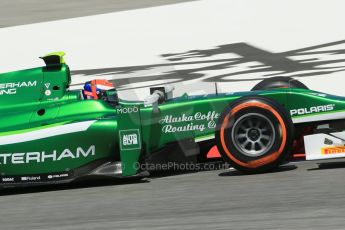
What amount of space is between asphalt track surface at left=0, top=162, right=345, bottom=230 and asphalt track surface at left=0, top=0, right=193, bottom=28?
30.6 feet

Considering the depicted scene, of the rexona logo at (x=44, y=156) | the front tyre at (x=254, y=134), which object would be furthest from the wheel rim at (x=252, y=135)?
the rexona logo at (x=44, y=156)

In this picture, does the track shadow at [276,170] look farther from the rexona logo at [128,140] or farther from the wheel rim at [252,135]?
the rexona logo at [128,140]

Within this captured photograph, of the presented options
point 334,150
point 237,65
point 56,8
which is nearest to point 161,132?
point 334,150

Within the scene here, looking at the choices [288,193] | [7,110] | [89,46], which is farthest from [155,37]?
[288,193]

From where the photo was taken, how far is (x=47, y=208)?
22.0ft

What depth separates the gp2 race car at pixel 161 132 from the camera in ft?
23.5

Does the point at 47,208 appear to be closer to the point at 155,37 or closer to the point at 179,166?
the point at 179,166

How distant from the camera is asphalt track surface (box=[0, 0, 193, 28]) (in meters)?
16.7

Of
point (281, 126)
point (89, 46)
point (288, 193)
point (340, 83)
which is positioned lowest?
point (288, 193)

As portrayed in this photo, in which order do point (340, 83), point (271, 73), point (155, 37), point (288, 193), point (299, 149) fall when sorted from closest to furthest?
point (288, 193), point (299, 149), point (340, 83), point (271, 73), point (155, 37)

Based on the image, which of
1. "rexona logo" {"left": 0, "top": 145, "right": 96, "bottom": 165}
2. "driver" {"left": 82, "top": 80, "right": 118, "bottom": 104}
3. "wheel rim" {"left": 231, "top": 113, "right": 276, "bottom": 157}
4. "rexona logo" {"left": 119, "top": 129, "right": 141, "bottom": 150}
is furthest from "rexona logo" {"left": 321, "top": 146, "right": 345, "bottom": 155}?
"driver" {"left": 82, "top": 80, "right": 118, "bottom": 104}

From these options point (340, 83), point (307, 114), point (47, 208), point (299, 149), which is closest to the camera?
point (47, 208)

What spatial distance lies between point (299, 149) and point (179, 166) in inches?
47.6

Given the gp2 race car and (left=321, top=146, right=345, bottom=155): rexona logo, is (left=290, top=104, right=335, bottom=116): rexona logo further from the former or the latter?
(left=321, top=146, right=345, bottom=155): rexona logo
